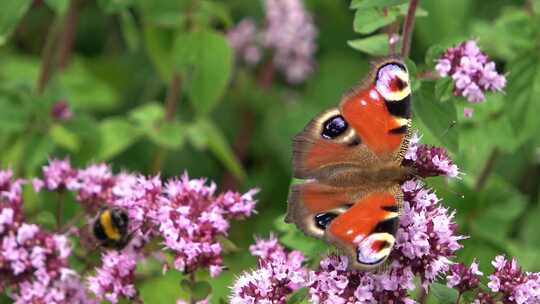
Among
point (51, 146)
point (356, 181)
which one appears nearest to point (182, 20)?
point (51, 146)

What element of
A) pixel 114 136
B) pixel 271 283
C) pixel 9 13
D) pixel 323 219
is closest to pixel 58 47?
pixel 114 136

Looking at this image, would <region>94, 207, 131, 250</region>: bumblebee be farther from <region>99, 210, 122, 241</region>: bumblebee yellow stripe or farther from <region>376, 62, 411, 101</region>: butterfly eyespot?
<region>376, 62, 411, 101</region>: butterfly eyespot

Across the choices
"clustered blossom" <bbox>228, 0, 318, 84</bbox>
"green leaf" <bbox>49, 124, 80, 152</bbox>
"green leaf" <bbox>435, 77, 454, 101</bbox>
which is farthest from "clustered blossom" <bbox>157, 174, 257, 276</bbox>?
"clustered blossom" <bbox>228, 0, 318, 84</bbox>

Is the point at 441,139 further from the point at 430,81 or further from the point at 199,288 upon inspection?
the point at 199,288

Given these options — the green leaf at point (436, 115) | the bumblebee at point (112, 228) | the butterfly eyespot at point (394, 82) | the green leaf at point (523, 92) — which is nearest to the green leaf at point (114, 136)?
the bumblebee at point (112, 228)

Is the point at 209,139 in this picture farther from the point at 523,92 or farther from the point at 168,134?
the point at 523,92
